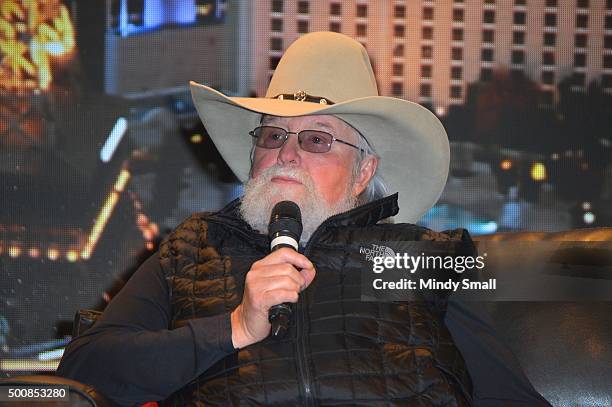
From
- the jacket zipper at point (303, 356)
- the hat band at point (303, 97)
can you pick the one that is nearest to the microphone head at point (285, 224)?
the jacket zipper at point (303, 356)

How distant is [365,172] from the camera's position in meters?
2.50

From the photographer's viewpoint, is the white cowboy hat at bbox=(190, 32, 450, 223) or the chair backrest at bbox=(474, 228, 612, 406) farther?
the white cowboy hat at bbox=(190, 32, 450, 223)

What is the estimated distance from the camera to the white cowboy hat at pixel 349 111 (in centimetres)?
230

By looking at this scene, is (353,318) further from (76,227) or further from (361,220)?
(76,227)

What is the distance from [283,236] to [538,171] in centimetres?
228

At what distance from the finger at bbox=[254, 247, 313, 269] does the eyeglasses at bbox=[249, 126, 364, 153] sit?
24.9 inches

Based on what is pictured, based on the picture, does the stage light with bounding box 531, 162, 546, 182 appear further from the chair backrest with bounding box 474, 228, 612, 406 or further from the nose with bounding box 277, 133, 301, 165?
the nose with bounding box 277, 133, 301, 165

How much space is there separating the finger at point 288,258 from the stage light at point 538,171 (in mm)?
2295

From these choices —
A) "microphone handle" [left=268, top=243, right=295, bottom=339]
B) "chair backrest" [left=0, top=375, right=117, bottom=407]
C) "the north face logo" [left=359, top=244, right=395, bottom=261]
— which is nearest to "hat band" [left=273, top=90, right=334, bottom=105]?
"the north face logo" [left=359, top=244, right=395, bottom=261]

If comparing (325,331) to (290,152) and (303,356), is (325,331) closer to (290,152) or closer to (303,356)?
(303,356)

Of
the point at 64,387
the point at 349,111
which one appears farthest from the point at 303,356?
the point at 349,111

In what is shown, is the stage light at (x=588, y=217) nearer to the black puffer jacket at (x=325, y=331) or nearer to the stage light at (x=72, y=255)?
the black puffer jacket at (x=325, y=331)

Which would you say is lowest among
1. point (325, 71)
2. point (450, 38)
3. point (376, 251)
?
point (376, 251)

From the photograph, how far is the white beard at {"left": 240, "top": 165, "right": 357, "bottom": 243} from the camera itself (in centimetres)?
219
